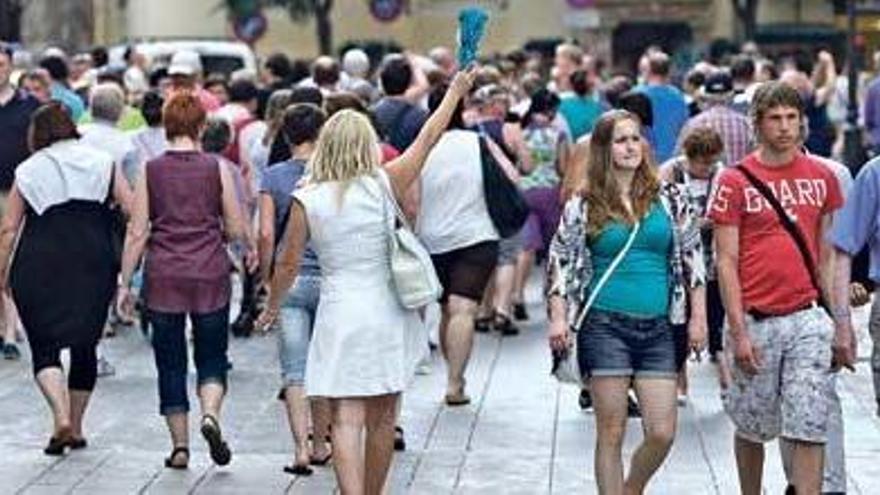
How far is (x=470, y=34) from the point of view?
10.0m

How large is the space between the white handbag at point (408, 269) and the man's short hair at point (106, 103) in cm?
733

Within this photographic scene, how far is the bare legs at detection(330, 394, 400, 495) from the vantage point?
9.80 meters

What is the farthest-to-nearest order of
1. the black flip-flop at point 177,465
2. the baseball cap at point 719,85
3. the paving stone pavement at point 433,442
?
the baseball cap at point 719,85, the black flip-flop at point 177,465, the paving stone pavement at point 433,442

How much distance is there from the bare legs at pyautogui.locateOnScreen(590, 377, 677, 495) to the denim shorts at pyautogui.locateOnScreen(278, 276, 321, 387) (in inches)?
86.4

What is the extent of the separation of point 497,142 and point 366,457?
23.3ft

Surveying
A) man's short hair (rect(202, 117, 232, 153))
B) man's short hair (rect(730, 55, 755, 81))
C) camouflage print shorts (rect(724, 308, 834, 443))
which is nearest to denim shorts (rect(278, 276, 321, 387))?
camouflage print shorts (rect(724, 308, 834, 443))

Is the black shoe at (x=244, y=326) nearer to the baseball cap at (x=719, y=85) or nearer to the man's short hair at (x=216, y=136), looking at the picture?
the man's short hair at (x=216, y=136)

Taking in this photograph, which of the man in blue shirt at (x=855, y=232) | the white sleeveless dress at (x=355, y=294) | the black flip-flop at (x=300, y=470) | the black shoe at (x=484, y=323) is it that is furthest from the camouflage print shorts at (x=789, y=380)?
the black shoe at (x=484, y=323)

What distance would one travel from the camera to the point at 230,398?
14.5 meters

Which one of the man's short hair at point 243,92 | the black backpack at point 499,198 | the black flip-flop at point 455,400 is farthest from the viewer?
the man's short hair at point 243,92

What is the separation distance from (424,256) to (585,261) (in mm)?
623

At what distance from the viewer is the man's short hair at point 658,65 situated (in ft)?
61.9

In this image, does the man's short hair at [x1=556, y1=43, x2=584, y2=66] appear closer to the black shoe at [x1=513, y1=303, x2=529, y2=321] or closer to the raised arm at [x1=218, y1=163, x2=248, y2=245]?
the black shoe at [x1=513, y1=303, x2=529, y2=321]

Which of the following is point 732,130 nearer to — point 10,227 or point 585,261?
point 10,227
